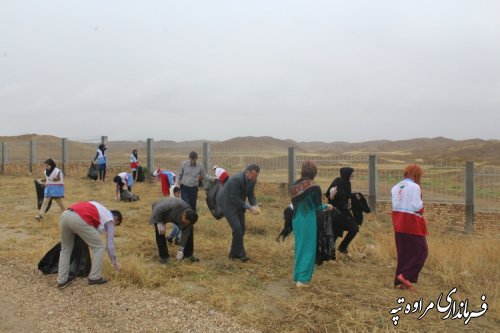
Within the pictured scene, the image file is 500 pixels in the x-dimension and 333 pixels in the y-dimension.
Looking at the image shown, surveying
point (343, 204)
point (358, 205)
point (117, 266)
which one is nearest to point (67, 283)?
point (117, 266)

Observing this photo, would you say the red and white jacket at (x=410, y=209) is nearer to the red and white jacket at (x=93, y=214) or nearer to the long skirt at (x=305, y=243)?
the long skirt at (x=305, y=243)

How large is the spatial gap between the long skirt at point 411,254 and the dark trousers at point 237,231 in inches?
98.9

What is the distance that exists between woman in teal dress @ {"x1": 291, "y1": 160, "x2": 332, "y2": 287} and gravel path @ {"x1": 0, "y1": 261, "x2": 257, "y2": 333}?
4.70 feet

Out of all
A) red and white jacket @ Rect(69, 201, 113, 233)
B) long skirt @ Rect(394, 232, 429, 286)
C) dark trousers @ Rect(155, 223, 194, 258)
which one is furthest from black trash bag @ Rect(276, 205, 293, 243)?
red and white jacket @ Rect(69, 201, 113, 233)

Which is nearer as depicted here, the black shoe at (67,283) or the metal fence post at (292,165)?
the black shoe at (67,283)

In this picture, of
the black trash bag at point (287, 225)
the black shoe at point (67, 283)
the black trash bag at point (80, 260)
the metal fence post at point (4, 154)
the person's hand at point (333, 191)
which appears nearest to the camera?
the black shoe at point (67, 283)

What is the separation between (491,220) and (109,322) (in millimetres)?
11430

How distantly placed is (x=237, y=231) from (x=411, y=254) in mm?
2696

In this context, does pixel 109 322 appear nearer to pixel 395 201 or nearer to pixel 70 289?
pixel 70 289

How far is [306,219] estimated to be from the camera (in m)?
6.20

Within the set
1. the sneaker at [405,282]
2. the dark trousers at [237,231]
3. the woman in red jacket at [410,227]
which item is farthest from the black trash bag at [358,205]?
the dark trousers at [237,231]

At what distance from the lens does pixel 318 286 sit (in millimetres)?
6305

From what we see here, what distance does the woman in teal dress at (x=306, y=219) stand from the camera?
620 centimetres

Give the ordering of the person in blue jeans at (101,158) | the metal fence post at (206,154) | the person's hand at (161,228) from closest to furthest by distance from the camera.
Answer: the person's hand at (161,228) → the metal fence post at (206,154) → the person in blue jeans at (101,158)
